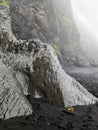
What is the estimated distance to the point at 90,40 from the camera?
7125cm

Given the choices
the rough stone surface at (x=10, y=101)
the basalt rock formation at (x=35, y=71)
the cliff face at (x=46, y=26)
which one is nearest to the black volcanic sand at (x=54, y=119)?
the rough stone surface at (x=10, y=101)

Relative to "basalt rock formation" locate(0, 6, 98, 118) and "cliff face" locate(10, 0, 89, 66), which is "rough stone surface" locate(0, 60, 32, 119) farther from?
"cliff face" locate(10, 0, 89, 66)

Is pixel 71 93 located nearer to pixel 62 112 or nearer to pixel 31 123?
pixel 62 112

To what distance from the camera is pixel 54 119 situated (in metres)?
5.55

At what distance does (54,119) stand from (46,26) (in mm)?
31921

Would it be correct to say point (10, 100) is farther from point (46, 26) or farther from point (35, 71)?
point (46, 26)

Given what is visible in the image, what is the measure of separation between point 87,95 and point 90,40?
65821 mm

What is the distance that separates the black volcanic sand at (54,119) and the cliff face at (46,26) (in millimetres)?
21151

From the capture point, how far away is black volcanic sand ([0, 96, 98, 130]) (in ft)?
16.4

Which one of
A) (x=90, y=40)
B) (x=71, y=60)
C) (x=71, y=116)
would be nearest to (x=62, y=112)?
(x=71, y=116)

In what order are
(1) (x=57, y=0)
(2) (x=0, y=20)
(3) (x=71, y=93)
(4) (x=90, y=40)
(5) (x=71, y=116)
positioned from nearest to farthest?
(5) (x=71, y=116), (3) (x=71, y=93), (2) (x=0, y=20), (1) (x=57, y=0), (4) (x=90, y=40)

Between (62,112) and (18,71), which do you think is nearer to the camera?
(62,112)

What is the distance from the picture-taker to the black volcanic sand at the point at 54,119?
5011 mm

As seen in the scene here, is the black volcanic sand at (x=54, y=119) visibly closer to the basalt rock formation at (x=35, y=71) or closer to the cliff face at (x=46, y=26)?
the basalt rock formation at (x=35, y=71)
